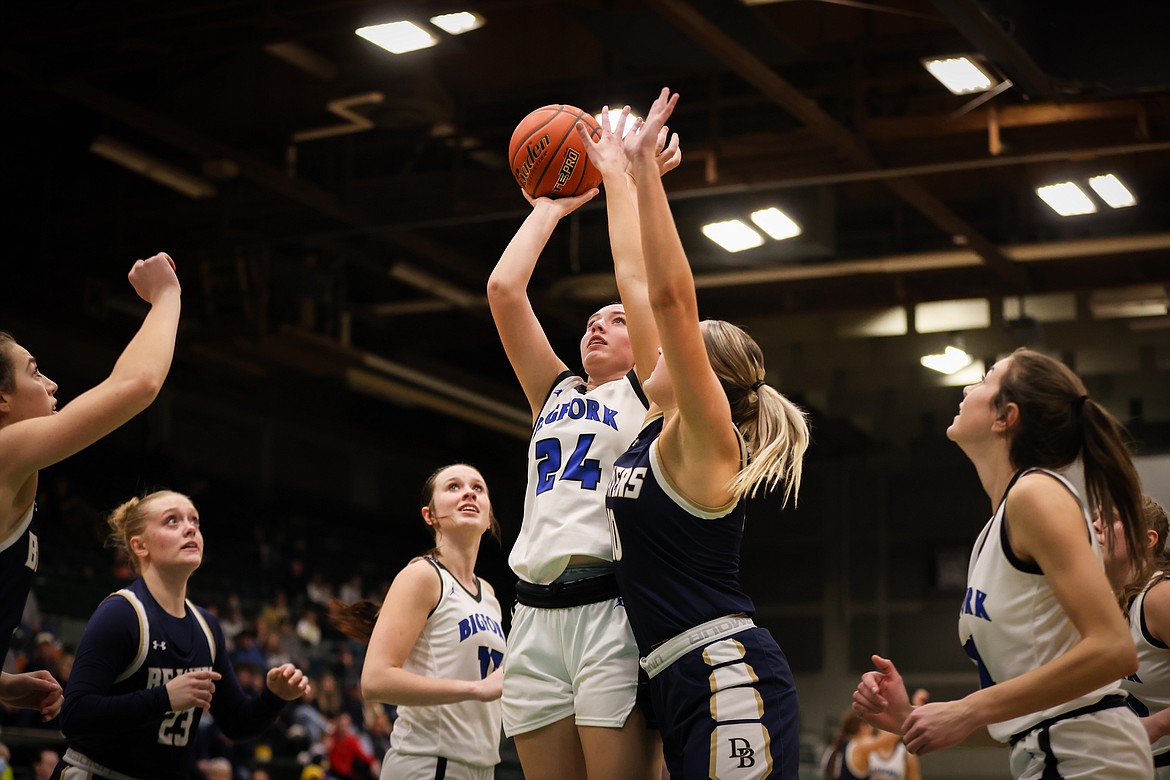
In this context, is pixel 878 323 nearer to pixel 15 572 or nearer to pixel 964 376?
pixel 964 376

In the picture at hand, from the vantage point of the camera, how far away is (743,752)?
316cm

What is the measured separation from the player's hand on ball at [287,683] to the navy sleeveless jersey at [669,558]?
1823 mm

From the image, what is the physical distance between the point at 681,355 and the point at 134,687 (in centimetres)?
250

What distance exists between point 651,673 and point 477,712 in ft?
5.78

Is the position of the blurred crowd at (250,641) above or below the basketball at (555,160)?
below

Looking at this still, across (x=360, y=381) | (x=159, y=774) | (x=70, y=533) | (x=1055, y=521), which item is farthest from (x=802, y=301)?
(x=1055, y=521)

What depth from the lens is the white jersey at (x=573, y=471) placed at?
3.72 m

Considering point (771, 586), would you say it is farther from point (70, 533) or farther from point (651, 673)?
point (651, 673)

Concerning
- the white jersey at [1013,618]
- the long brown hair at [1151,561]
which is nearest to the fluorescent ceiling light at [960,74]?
the long brown hair at [1151,561]

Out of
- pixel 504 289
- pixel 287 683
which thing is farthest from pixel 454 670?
pixel 504 289

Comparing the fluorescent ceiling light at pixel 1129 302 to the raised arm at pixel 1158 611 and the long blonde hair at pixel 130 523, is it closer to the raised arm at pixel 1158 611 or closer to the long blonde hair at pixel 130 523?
the raised arm at pixel 1158 611

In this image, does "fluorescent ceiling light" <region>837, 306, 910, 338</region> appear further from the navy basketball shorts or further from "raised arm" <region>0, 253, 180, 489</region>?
"raised arm" <region>0, 253, 180, 489</region>

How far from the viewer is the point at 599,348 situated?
13.4 feet

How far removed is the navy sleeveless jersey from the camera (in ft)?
11.0
